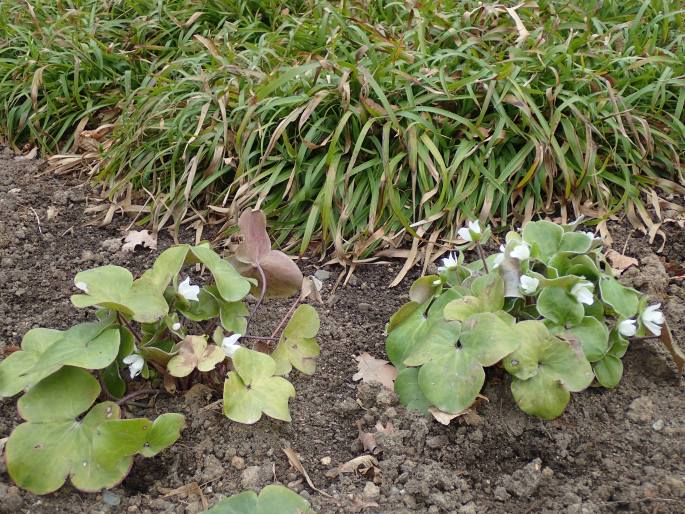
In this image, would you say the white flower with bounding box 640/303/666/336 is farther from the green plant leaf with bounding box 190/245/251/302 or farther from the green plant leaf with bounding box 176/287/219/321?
the green plant leaf with bounding box 176/287/219/321

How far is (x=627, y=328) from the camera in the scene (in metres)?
1.99

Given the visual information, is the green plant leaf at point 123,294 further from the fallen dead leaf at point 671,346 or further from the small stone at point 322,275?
the fallen dead leaf at point 671,346

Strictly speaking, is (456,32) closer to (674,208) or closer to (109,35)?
(674,208)

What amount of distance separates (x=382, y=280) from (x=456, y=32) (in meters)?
1.24

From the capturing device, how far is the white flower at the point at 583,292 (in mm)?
1989

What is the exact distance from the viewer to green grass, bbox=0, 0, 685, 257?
287 centimetres

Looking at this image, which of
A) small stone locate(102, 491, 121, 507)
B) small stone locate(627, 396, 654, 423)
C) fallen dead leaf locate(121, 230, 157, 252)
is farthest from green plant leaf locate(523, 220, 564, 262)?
fallen dead leaf locate(121, 230, 157, 252)

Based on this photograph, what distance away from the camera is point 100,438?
176cm

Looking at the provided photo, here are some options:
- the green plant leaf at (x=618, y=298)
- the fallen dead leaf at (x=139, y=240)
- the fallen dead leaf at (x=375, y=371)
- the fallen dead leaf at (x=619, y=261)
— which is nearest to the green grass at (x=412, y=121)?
the fallen dead leaf at (x=139, y=240)

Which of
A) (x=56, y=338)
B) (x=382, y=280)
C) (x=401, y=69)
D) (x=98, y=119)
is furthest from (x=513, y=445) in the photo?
(x=98, y=119)

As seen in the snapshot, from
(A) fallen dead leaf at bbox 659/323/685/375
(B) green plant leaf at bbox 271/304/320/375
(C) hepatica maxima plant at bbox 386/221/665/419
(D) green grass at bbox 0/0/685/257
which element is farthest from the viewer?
(D) green grass at bbox 0/0/685/257

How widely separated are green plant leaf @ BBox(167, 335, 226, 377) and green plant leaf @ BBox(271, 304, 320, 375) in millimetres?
238

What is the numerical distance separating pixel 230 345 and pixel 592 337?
100 cm

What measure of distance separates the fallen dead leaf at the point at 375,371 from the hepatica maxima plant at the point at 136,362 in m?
0.19
